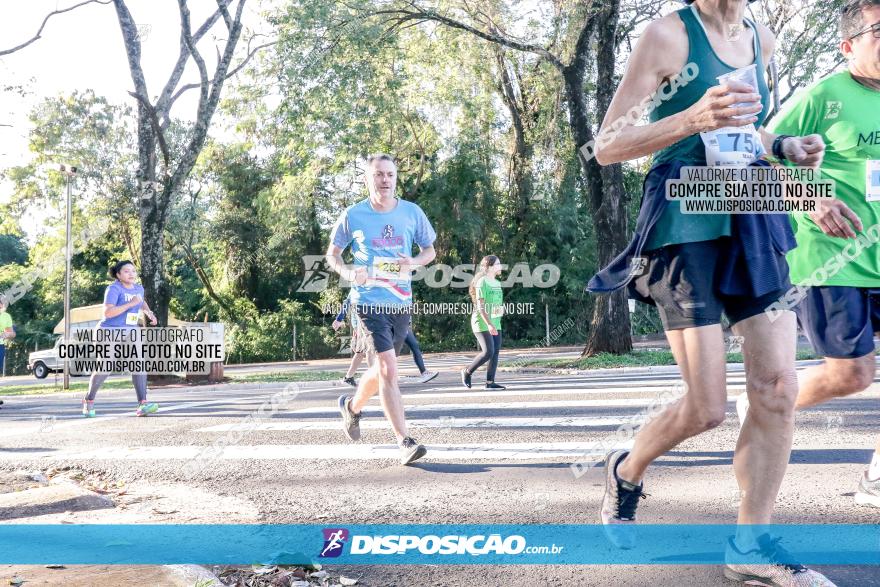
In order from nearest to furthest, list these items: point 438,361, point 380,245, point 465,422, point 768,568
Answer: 1. point 768,568
2. point 380,245
3. point 465,422
4. point 438,361

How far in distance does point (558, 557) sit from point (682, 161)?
1.64 m

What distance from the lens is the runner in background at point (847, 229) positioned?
3601 mm

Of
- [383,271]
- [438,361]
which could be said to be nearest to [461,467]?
[383,271]

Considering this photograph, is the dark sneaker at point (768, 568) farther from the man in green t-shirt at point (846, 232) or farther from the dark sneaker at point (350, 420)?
the dark sneaker at point (350, 420)

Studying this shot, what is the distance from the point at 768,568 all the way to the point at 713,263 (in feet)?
3.59

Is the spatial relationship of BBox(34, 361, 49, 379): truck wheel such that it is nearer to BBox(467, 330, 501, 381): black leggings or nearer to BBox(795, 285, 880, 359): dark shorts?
BBox(467, 330, 501, 381): black leggings

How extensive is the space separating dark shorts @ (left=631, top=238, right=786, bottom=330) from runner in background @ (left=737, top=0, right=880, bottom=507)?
1096mm

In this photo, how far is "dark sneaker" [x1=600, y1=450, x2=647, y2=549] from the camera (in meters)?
2.97

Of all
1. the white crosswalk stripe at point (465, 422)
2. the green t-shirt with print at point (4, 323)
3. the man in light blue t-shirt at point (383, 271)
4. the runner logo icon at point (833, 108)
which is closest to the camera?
the runner logo icon at point (833, 108)

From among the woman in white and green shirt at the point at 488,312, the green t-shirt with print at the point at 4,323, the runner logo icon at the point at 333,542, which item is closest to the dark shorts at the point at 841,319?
the runner logo icon at the point at 333,542

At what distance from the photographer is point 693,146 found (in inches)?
109

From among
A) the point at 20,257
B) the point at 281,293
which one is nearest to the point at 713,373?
the point at 281,293

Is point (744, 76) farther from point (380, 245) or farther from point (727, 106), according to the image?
point (380, 245)

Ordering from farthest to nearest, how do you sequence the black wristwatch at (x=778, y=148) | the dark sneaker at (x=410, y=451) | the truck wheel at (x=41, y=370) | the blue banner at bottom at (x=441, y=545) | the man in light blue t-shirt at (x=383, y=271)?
the truck wheel at (x=41, y=370), the man in light blue t-shirt at (x=383, y=271), the dark sneaker at (x=410, y=451), the blue banner at bottom at (x=441, y=545), the black wristwatch at (x=778, y=148)
